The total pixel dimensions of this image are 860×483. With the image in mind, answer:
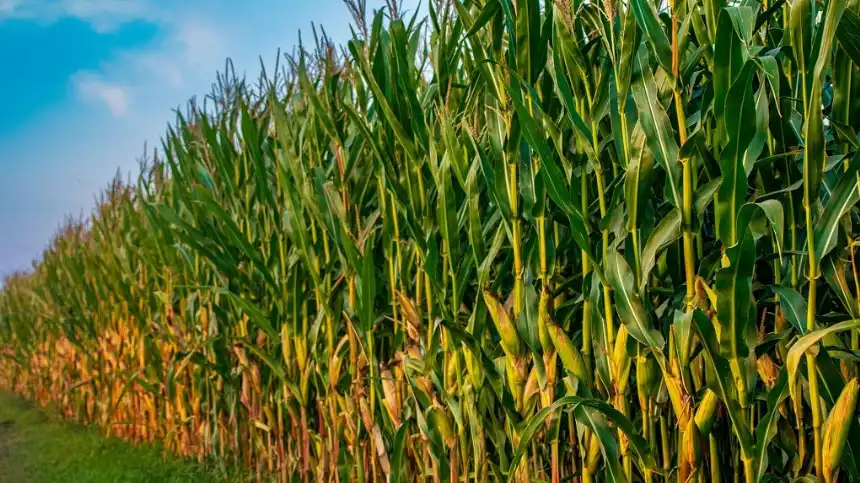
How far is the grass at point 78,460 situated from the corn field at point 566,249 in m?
0.86

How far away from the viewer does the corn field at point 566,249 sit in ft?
4.83

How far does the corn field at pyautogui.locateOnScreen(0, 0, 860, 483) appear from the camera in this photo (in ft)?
4.83


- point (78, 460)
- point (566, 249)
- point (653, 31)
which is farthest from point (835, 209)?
point (78, 460)

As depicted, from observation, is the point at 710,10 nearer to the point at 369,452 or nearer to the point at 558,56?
the point at 558,56

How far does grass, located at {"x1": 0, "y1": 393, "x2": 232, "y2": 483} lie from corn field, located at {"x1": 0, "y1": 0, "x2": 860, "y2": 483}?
2.81 ft

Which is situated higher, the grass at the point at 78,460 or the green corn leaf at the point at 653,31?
the green corn leaf at the point at 653,31

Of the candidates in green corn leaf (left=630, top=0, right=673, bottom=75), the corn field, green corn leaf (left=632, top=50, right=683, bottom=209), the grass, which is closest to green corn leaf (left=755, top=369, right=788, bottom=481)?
the corn field

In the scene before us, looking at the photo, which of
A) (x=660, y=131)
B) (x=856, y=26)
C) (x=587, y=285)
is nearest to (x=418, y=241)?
(x=587, y=285)

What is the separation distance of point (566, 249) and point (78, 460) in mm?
3827

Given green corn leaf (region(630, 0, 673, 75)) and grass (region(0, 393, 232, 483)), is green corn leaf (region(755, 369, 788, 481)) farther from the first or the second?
grass (region(0, 393, 232, 483))

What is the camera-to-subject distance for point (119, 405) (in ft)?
17.5

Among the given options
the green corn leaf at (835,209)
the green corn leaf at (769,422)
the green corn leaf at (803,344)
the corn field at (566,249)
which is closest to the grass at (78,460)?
the corn field at (566,249)

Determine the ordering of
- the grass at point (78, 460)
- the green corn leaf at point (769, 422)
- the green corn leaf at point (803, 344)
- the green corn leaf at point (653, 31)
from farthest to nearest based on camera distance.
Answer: the grass at point (78, 460) → the green corn leaf at point (653, 31) → the green corn leaf at point (769, 422) → the green corn leaf at point (803, 344)

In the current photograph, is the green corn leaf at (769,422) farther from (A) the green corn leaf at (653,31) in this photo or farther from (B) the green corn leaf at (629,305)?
(A) the green corn leaf at (653,31)
